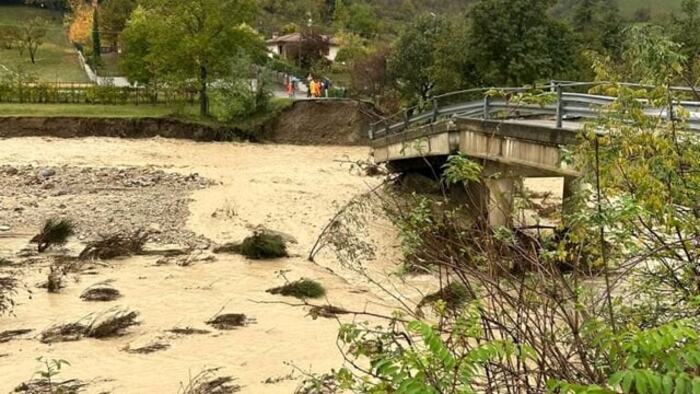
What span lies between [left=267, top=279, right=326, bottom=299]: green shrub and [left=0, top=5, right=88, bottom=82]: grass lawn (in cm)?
3997

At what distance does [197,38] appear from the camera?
4094 cm

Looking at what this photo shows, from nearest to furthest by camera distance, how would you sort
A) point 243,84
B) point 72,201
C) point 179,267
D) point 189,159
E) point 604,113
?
point 604,113, point 179,267, point 72,201, point 189,159, point 243,84

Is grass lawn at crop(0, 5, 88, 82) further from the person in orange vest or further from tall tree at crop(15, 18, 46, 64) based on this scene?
the person in orange vest

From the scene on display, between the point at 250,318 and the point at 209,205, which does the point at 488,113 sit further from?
the point at 209,205

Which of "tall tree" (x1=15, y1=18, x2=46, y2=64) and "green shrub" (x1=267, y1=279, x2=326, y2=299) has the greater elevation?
"tall tree" (x1=15, y1=18, x2=46, y2=64)

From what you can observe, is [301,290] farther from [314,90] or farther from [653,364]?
[314,90]

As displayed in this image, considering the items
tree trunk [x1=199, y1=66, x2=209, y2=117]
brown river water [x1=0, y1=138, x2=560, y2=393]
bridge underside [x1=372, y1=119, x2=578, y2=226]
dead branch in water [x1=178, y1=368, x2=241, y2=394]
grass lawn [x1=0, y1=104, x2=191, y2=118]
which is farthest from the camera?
tree trunk [x1=199, y1=66, x2=209, y2=117]

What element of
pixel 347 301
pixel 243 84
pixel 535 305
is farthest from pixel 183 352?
pixel 243 84

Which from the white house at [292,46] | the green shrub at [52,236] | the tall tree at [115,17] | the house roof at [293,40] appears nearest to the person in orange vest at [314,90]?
the white house at [292,46]

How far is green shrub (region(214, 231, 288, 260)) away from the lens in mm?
16719

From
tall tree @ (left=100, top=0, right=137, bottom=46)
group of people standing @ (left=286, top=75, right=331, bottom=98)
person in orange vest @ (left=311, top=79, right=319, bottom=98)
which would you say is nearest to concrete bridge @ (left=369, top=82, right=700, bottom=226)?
person in orange vest @ (left=311, top=79, right=319, bottom=98)

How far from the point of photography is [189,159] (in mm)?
34094

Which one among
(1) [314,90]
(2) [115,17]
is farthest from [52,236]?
(2) [115,17]

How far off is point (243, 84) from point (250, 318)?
30.4 metres
